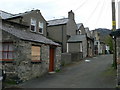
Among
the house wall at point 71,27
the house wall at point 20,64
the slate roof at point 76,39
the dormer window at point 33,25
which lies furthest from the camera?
the house wall at point 71,27

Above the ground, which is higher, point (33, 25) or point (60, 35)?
point (33, 25)

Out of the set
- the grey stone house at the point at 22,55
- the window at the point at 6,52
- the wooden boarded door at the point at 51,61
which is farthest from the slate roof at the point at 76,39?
the window at the point at 6,52

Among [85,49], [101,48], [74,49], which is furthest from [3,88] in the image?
[101,48]

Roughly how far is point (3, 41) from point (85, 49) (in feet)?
81.0

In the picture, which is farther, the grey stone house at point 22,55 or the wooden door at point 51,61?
the wooden door at point 51,61

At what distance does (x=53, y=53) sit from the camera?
18.9 meters

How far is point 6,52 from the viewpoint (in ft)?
44.5

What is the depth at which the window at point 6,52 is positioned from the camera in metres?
13.4

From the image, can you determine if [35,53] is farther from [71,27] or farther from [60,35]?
[71,27]

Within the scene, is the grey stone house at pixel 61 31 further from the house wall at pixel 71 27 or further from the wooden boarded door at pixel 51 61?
the wooden boarded door at pixel 51 61

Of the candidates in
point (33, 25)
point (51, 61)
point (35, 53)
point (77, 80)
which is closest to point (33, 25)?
point (33, 25)

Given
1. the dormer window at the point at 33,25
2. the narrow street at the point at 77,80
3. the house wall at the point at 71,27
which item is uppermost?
the house wall at the point at 71,27

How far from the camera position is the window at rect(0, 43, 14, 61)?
13.4m

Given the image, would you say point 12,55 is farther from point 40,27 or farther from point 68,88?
point 40,27
